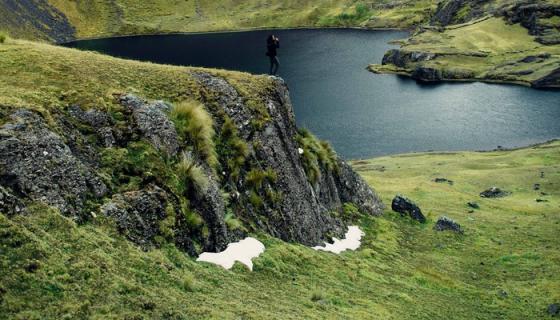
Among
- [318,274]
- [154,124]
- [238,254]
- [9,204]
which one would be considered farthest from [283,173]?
[9,204]

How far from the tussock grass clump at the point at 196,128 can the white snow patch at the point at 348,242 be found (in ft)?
31.5

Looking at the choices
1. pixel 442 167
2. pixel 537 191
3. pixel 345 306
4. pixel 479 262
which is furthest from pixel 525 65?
pixel 345 306

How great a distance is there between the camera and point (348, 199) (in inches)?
1688

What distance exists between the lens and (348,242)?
118 ft

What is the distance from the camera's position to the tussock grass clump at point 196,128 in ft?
85.0

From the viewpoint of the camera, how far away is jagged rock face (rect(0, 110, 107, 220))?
55.8 feet

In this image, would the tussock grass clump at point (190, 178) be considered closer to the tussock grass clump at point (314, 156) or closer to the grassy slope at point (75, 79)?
the grassy slope at point (75, 79)

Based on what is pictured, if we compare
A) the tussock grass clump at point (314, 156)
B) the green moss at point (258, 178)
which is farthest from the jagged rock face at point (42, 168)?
the tussock grass clump at point (314, 156)

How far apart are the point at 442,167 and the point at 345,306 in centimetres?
6968

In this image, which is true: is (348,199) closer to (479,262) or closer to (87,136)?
(479,262)

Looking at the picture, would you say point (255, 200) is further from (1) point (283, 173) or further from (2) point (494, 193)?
(2) point (494, 193)

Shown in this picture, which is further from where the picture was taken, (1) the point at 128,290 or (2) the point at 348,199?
(2) the point at 348,199

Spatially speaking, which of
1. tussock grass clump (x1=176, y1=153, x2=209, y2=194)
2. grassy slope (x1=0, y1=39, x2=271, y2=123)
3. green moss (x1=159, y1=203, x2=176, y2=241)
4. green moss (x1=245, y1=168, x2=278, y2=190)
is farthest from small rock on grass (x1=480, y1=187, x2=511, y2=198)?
green moss (x1=159, y1=203, x2=176, y2=241)

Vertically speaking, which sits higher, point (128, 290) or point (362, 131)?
point (128, 290)
